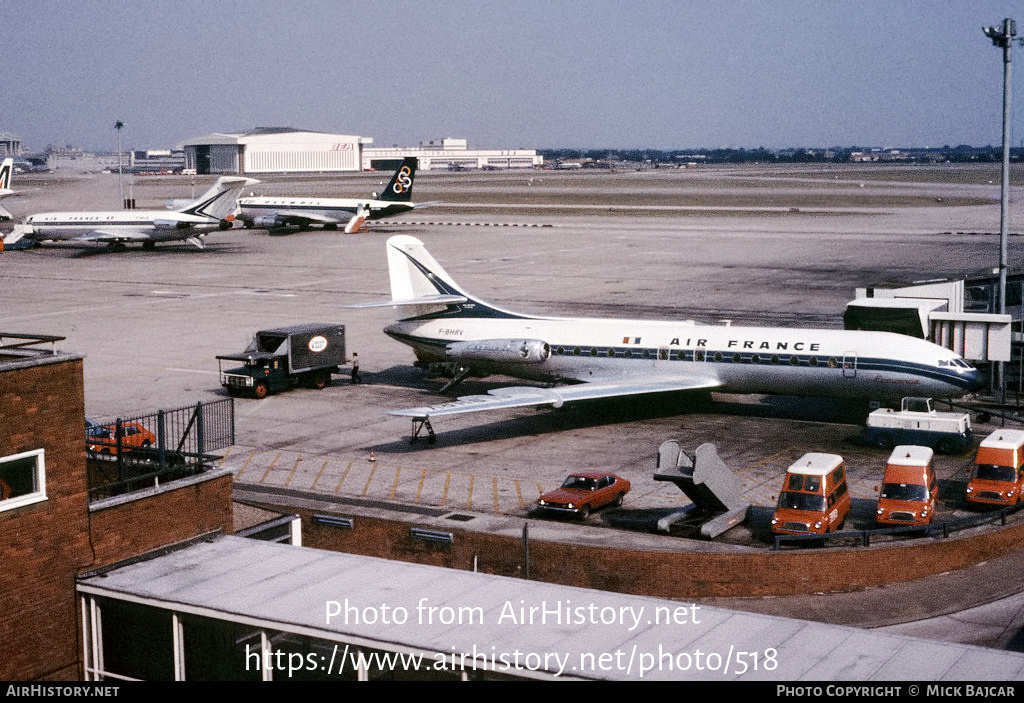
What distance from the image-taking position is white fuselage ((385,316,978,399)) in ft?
130

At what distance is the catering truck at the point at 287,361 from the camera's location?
47281mm

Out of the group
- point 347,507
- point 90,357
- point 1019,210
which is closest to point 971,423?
point 347,507

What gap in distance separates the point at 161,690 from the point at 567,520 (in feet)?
53.4

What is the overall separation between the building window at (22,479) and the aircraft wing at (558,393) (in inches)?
735

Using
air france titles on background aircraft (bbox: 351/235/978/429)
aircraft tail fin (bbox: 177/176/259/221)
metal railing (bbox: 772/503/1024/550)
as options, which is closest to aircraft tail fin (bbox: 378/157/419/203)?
aircraft tail fin (bbox: 177/176/259/221)

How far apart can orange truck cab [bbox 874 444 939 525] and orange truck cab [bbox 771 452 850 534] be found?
112cm

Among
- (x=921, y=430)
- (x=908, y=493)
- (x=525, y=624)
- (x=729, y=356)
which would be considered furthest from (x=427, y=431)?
(x=525, y=624)

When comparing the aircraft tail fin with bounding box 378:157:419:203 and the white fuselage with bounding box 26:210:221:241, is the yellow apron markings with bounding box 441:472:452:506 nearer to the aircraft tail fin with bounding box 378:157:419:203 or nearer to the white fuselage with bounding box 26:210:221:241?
the white fuselage with bounding box 26:210:221:241

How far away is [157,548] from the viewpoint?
20453 millimetres

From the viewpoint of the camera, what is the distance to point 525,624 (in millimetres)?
16203

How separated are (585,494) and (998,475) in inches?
429

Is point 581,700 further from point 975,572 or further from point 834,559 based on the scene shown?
point 975,572

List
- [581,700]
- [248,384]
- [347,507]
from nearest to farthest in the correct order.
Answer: [581,700] < [347,507] < [248,384]

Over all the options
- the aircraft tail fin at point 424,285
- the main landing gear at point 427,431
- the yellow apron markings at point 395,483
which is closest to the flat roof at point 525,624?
the yellow apron markings at point 395,483
